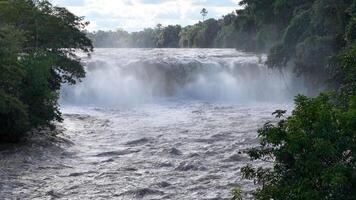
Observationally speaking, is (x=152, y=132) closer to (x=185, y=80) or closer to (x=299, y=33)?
(x=299, y=33)

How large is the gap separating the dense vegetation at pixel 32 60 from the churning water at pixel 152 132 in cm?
94

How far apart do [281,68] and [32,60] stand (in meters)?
21.4

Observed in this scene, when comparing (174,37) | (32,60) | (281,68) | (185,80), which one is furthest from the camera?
(174,37)

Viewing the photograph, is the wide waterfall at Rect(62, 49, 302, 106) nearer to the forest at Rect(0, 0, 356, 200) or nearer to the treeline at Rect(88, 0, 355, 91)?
the treeline at Rect(88, 0, 355, 91)

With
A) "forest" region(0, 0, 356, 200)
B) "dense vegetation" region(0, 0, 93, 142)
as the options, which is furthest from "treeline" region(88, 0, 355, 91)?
"dense vegetation" region(0, 0, 93, 142)

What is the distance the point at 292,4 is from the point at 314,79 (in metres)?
9.88

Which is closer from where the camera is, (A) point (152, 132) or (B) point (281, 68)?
(A) point (152, 132)

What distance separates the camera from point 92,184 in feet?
47.1

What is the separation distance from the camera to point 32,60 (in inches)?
816

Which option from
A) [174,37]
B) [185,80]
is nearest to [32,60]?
[185,80]

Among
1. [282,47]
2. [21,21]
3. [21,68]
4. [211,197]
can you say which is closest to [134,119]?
[21,21]

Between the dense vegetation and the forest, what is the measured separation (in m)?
0.03

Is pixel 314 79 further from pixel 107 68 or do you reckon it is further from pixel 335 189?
pixel 335 189

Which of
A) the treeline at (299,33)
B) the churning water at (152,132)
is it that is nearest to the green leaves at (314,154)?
the churning water at (152,132)
